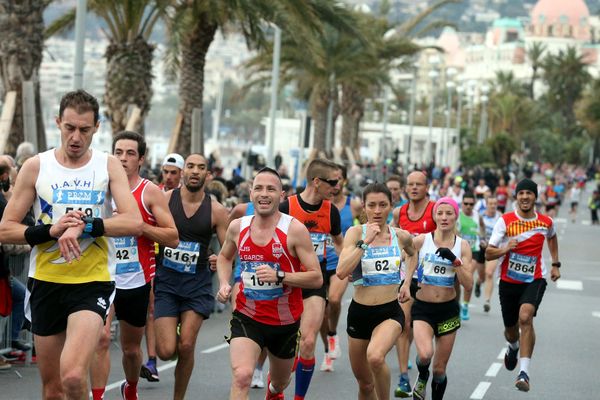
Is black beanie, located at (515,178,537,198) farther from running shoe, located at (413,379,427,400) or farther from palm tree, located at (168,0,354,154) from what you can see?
palm tree, located at (168,0,354,154)

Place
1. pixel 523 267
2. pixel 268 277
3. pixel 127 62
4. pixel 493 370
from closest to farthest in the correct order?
1. pixel 268 277
2. pixel 523 267
3. pixel 493 370
4. pixel 127 62

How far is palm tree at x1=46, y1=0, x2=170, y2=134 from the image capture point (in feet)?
92.7

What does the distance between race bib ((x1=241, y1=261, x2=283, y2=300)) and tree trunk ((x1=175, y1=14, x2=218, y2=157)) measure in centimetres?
1893

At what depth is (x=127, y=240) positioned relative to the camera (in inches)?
383

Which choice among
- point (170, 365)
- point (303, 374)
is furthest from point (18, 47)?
point (303, 374)

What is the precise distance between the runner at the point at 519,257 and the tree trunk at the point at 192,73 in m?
15.2

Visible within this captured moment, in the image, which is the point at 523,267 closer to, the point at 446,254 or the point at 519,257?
the point at 519,257

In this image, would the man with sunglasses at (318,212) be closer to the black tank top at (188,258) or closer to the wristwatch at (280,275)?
the black tank top at (188,258)

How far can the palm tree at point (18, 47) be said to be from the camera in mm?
21719

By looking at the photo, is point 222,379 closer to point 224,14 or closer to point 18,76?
point 18,76

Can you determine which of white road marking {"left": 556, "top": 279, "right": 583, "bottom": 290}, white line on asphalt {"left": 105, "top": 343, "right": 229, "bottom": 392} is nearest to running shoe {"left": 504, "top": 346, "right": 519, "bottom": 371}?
white line on asphalt {"left": 105, "top": 343, "right": 229, "bottom": 392}

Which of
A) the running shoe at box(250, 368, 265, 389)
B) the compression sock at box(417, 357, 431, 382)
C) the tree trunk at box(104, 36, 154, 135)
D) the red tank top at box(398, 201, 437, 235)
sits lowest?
the running shoe at box(250, 368, 265, 389)

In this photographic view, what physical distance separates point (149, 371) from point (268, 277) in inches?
142

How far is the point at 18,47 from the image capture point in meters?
21.9
